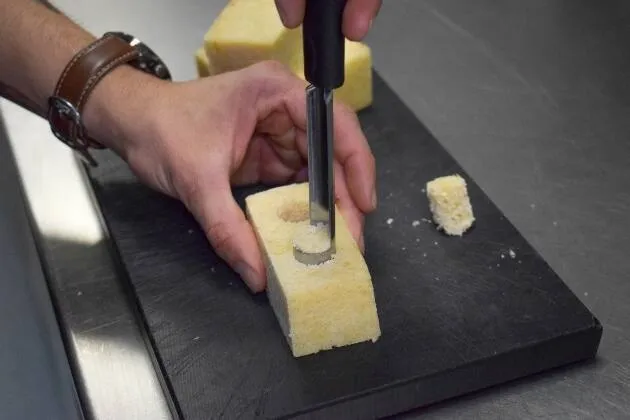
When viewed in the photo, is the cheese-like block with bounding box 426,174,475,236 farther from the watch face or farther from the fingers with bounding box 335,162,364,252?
the watch face

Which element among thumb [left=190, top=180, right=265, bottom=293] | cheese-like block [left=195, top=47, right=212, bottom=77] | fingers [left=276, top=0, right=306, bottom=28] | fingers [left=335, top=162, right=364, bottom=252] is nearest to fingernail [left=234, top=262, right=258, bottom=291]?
thumb [left=190, top=180, right=265, bottom=293]

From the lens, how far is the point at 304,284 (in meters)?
0.72

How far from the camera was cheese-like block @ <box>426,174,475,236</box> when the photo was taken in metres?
0.85

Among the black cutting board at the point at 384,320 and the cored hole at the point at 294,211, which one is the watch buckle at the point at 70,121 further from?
the cored hole at the point at 294,211

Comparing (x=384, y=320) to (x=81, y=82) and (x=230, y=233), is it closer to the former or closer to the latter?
(x=230, y=233)

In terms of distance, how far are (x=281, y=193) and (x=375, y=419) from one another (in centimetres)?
23

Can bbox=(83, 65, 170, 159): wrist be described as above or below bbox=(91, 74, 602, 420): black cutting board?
above

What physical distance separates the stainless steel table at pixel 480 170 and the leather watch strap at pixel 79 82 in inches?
2.9

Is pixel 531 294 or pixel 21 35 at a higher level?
pixel 21 35

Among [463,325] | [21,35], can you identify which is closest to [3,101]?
[21,35]

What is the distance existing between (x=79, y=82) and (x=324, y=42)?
392mm

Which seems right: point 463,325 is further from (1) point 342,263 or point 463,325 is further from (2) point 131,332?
(2) point 131,332

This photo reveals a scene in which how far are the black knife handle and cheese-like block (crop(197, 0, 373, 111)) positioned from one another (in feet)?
1.15

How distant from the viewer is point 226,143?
0.84 metres
